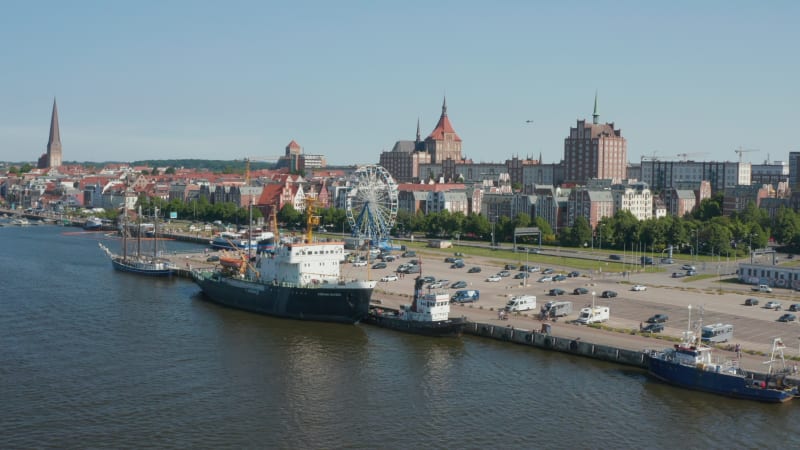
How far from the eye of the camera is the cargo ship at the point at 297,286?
153 ft

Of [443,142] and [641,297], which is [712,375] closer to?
[641,297]

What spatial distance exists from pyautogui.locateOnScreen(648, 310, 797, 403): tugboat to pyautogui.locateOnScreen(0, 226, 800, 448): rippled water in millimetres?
514

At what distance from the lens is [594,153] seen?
13538 cm

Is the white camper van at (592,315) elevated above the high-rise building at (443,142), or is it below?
below

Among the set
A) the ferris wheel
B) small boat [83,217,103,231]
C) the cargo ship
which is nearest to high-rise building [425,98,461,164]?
small boat [83,217,103,231]

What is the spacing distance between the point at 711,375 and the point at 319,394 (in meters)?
15.6

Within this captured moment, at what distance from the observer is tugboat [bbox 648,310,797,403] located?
32.6 meters

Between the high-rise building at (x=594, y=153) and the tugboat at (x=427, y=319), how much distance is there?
95560mm

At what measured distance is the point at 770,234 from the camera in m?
91.2

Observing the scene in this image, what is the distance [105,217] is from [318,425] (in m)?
111

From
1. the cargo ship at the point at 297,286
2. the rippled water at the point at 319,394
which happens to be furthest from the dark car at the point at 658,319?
the cargo ship at the point at 297,286

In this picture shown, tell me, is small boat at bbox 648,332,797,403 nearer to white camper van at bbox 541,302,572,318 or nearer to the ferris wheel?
white camper van at bbox 541,302,572,318

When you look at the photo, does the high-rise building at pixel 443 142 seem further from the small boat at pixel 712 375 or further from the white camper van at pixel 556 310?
the small boat at pixel 712 375

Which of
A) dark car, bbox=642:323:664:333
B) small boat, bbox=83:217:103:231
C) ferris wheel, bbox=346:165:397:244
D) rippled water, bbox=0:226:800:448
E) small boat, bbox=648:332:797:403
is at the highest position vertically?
ferris wheel, bbox=346:165:397:244
